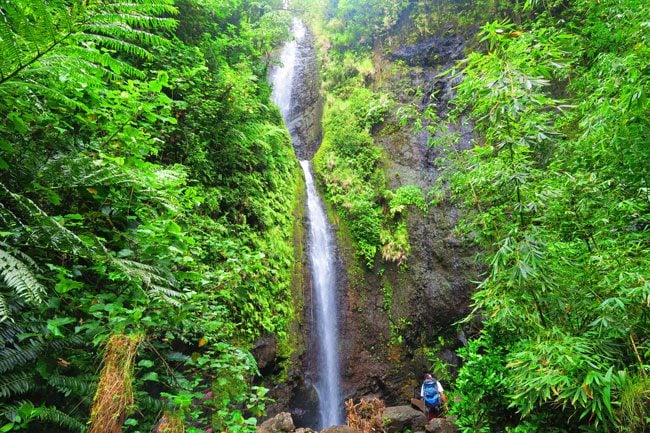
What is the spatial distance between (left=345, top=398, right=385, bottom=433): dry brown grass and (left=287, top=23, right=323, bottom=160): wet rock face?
8813 millimetres

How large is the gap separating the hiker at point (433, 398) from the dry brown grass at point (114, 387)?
6.65 m

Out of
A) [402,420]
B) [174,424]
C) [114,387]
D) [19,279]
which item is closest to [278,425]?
[402,420]

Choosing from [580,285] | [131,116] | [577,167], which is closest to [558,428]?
[580,285]

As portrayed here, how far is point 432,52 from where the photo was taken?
39.9 ft

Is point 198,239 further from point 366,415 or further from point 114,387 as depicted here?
point 366,415

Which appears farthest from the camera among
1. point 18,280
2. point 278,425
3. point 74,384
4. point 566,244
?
point 278,425


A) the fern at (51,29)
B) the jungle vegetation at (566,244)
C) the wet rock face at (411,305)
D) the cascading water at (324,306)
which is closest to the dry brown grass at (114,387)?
the fern at (51,29)

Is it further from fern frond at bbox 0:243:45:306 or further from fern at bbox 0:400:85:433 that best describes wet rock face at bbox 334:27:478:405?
fern frond at bbox 0:243:45:306

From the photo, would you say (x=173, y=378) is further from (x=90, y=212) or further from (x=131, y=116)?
(x=131, y=116)

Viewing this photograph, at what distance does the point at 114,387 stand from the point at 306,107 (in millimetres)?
14072

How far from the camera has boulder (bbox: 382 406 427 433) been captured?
20.5ft

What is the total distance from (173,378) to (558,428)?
3288mm

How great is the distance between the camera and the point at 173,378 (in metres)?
2.14

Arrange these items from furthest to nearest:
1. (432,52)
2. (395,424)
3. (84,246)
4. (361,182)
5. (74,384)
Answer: (432,52) → (361,182) → (395,424) → (84,246) → (74,384)
